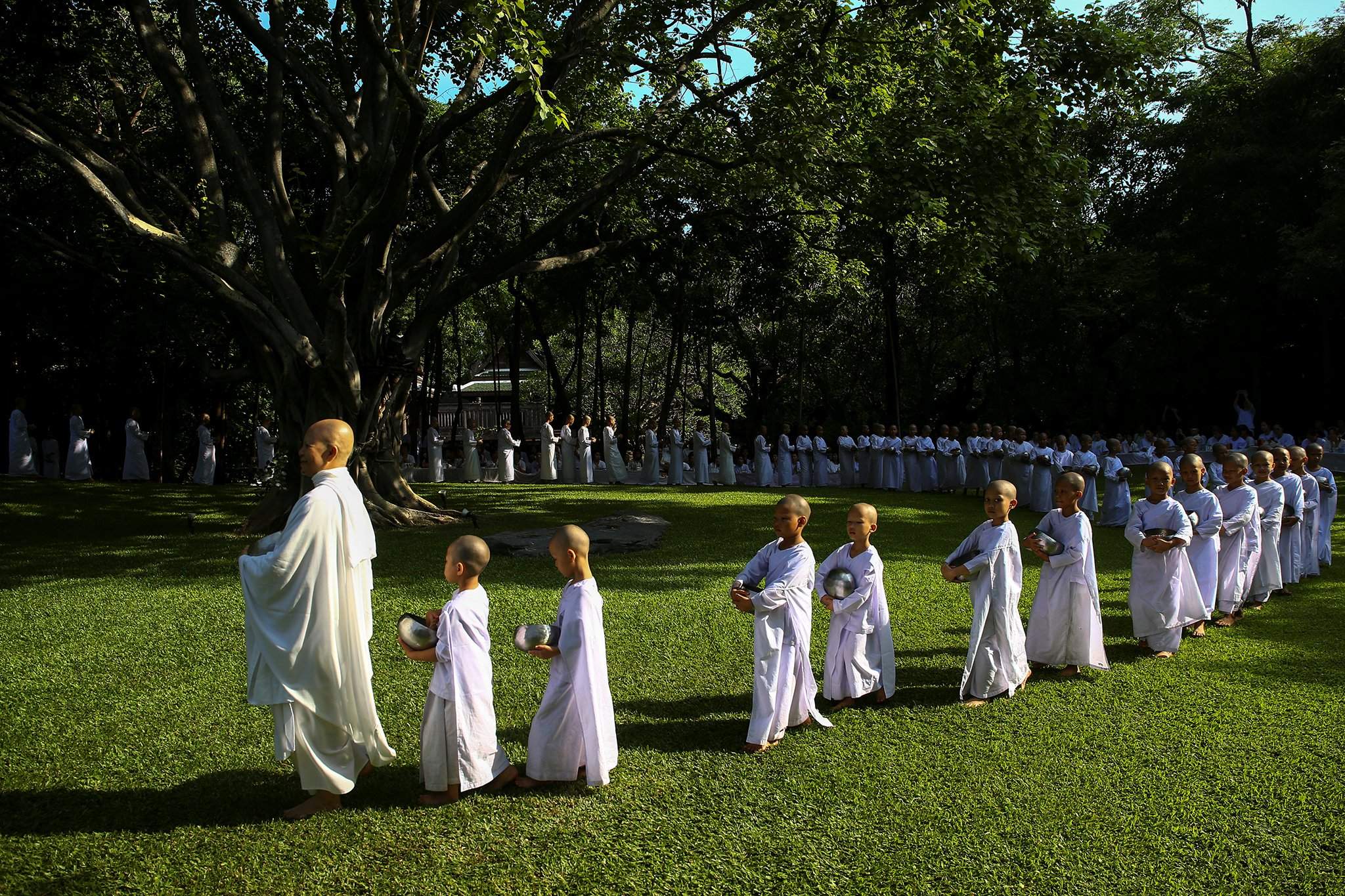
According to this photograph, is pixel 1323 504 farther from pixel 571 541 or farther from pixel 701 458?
pixel 701 458

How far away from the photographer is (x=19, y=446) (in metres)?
24.1

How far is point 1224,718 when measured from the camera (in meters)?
6.79

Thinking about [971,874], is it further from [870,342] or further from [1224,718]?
[870,342]

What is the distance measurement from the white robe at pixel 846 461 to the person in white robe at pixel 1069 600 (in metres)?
19.6

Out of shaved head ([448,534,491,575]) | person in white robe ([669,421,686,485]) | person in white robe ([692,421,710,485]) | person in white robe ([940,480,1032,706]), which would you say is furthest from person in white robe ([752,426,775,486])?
shaved head ([448,534,491,575])

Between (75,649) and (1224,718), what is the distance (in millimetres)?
8596

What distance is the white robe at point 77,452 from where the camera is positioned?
23.8 metres

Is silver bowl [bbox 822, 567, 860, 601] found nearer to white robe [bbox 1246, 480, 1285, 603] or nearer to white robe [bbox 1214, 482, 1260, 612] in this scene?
white robe [bbox 1214, 482, 1260, 612]

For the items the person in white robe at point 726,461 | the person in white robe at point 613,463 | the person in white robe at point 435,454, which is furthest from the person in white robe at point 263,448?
the person in white robe at point 726,461

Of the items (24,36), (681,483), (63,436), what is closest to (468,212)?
(24,36)

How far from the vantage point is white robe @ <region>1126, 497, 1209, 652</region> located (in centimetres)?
858

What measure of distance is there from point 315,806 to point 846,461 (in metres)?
23.8

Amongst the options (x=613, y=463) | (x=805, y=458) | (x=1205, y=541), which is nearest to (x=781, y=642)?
(x=1205, y=541)

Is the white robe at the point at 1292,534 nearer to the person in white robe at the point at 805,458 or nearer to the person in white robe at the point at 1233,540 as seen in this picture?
the person in white robe at the point at 1233,540
